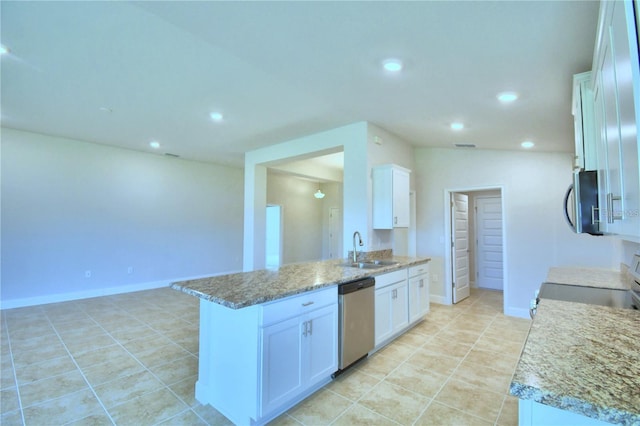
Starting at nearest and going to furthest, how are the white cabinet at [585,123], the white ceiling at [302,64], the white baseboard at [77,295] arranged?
1. the white cabinet at [585,123]
2. the white ceiling at [302,64]
3. the white baseboard at [77,295]

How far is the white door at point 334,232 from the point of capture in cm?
991

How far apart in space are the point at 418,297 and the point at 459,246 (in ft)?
6.68

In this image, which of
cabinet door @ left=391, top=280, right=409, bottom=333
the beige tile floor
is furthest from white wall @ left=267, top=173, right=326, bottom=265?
cabinet door @ left=391, top=280, right=409, bottom=333

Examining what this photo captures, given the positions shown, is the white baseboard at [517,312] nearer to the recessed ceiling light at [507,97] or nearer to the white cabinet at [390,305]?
the white cabinet at [390,305]

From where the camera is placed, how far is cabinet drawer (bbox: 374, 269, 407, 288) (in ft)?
10.4

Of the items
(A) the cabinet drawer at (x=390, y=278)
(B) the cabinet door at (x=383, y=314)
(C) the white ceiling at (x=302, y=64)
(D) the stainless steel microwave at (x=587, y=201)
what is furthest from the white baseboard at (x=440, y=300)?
(D) the stainless steel microwave at (x=587, y=201)

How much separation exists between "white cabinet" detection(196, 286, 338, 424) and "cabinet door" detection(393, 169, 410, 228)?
6.54ft

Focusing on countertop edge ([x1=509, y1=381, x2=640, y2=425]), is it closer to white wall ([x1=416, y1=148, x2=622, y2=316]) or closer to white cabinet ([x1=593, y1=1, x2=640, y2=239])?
white cabinet ([x1=593, y1=1, x2=640, y2=239])

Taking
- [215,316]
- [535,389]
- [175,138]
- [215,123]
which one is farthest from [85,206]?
[535,389]

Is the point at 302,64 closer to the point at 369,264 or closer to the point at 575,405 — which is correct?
the point at 369,264

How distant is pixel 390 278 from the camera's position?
3.38m

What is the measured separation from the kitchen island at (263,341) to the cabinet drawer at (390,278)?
70cm

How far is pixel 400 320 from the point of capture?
11.7ft

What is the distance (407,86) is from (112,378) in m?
3.76
